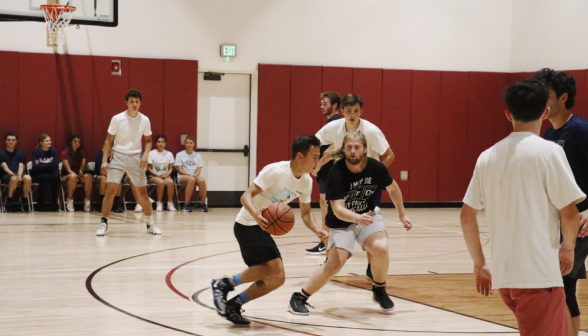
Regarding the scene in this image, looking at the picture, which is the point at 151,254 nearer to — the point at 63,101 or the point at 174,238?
the point at 174,238

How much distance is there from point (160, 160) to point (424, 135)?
5.54 m

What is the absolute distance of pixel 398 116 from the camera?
44.5 ft

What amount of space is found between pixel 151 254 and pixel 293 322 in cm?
316

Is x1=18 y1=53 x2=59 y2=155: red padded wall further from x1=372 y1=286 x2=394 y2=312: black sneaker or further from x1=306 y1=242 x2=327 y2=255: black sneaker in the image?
x1=372 y1=286 x2=394 y2=312: black sneaker

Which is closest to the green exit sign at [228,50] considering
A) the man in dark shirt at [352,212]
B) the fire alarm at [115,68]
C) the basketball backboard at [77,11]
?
the fire alarm at [115,68]

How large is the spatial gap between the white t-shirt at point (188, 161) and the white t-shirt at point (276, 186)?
26.1ft

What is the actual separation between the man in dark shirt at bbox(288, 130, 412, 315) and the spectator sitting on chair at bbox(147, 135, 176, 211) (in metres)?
7.64

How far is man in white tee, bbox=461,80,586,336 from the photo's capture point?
2516mm

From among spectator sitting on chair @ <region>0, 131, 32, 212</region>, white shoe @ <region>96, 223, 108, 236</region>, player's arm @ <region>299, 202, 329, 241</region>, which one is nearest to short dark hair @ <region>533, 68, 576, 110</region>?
player's arm @ <region>299, 202, 329, 241</region>

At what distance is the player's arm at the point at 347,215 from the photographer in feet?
14.2

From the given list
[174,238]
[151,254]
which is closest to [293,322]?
[151,254]

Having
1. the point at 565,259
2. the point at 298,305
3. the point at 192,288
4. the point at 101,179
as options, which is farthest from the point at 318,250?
the point at 101,179

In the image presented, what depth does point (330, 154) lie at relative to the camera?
4.84m

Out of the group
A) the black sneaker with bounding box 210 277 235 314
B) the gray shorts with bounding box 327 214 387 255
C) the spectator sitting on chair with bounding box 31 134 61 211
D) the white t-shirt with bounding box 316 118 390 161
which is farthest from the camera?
the spectator sitting on chair with bounding box 31 134 61 211
